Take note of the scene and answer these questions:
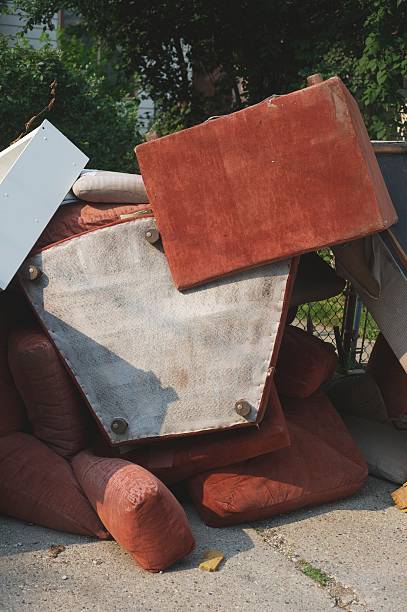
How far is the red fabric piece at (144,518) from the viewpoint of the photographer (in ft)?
9.87

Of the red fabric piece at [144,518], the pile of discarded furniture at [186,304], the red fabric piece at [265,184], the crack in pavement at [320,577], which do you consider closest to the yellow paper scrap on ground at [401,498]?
the pile of discarded furniture at [186,304]

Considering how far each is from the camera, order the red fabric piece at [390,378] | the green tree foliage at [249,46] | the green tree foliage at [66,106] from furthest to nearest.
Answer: the green tree foliage at [66,106] → the green tree foliage at [249,46] → the red fabric piece at [390,378]

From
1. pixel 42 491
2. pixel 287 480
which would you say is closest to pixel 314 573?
pixel 287 480

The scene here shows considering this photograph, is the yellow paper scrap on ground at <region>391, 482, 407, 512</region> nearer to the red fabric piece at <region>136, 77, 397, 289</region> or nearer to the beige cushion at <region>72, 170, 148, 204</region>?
the red fabric piece at <region>136, 77, 397, 289</region>

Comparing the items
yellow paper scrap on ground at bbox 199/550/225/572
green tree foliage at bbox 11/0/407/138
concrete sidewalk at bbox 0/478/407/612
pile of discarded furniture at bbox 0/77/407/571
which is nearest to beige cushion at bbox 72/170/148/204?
pile of discarded furniture at bbox 0/77/407/571

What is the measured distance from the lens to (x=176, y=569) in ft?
10.2

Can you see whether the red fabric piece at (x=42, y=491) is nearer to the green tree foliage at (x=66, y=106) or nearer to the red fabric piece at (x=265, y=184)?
the red fabric piece at (x=265, y=184)

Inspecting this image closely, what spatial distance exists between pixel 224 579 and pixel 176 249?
3.98 feet

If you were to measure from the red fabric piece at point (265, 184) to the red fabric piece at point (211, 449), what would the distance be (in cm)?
60

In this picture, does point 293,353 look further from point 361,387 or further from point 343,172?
point 343,172

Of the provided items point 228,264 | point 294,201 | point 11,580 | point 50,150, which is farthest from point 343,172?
point 11,580

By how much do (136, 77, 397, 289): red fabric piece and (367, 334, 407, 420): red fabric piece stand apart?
1.00 m

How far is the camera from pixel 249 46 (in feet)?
27.7

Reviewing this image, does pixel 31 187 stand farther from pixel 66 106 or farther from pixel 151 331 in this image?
pixel 66 106
